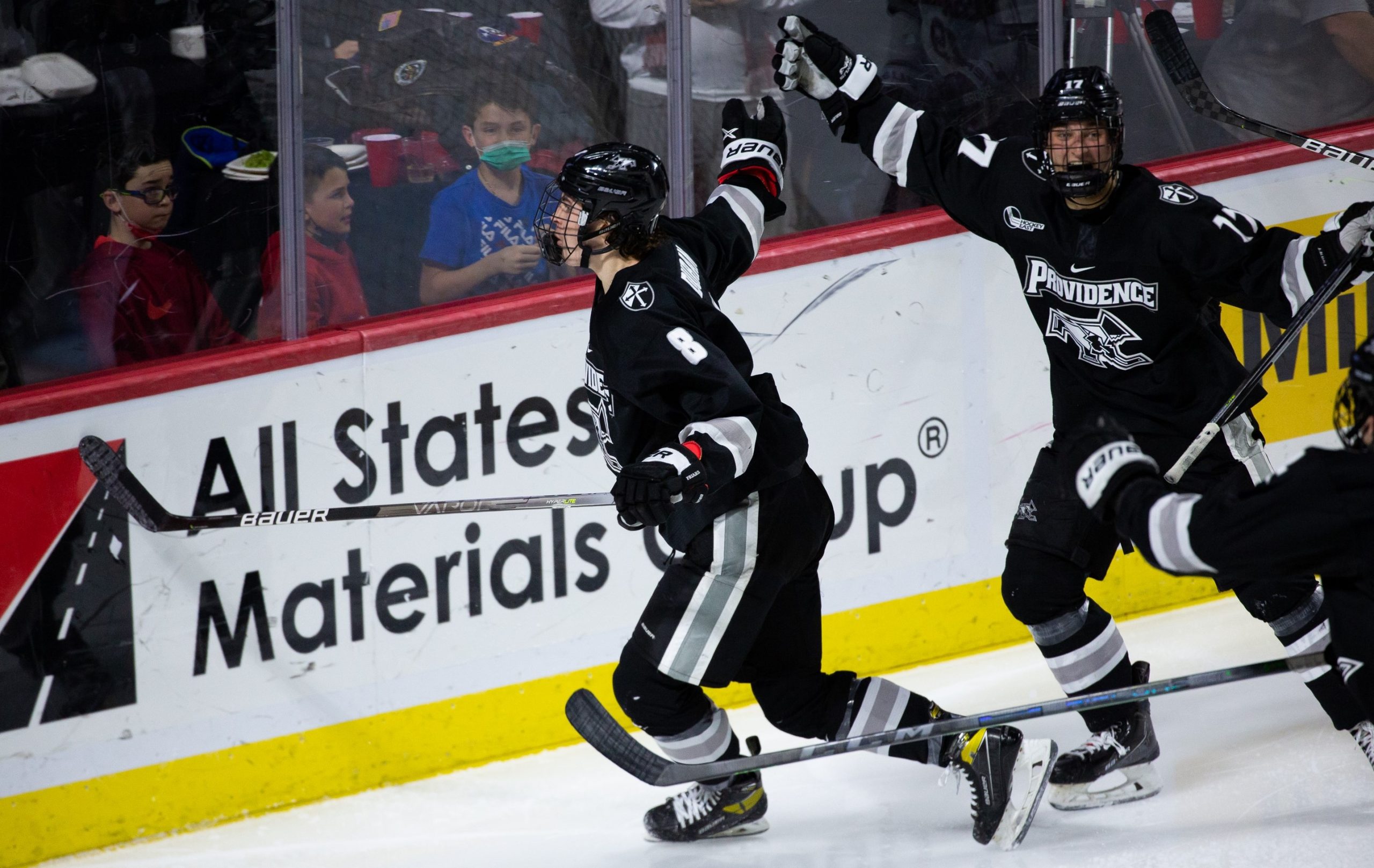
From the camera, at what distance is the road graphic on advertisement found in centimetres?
287

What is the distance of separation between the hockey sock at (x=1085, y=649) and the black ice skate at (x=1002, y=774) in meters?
0.15

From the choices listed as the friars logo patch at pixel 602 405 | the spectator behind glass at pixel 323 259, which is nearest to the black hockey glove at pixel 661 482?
the friars logo patch at pixel 602 405

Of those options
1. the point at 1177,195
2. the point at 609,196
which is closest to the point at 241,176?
the point at 609,196

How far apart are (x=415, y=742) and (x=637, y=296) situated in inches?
52.5

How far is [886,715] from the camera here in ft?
8.75

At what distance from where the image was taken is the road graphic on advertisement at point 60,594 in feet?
9.40

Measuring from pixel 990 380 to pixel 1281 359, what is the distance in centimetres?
80

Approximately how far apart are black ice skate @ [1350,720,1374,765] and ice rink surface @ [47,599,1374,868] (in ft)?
0.33

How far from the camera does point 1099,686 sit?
108 inches

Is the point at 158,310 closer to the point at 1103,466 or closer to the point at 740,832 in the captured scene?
the point at 740,832

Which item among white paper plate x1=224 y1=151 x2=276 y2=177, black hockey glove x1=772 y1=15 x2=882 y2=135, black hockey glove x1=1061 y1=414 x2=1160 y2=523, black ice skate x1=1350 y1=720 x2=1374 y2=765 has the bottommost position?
black ice skate x1=1350 y1=720 x2=1374 y2=765

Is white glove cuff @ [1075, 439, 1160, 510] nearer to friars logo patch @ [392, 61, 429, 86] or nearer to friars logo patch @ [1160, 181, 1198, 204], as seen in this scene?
friars logo patch @ [1160, 181, 1198, 204]

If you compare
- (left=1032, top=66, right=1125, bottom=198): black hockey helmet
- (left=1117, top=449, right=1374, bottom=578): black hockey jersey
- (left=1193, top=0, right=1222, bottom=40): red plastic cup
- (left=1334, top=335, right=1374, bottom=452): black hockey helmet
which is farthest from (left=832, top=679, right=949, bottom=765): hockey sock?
(left=1193, top=0, right=1222, bottom=40): red plastic cup

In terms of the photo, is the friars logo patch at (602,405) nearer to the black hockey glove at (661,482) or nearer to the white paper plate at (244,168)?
the black hockey glove at (661,482)
